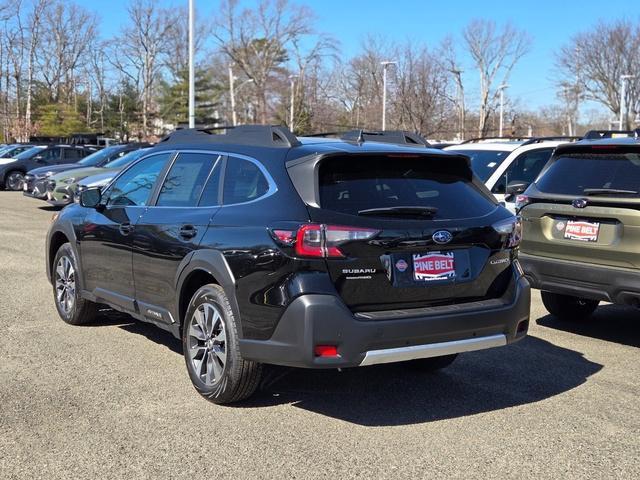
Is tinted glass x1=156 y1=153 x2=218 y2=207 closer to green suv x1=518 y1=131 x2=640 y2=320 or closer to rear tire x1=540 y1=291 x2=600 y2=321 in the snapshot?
green suv x1=518 y1=131 x2=640 y2=320

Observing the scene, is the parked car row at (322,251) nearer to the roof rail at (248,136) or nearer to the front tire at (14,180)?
the roof rail at (248,136)

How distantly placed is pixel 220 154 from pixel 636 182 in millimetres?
3367

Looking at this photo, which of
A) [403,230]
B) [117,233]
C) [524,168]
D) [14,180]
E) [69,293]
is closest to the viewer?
[403,230]

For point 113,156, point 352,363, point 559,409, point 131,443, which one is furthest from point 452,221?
point 113,156

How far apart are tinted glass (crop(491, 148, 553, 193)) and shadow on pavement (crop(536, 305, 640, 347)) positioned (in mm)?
2404

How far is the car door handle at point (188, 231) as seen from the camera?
476 cm

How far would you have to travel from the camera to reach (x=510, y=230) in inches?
185

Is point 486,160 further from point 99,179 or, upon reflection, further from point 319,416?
point 99,179

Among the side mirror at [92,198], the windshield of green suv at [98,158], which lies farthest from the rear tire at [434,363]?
the windshield of green suv at [98,158]

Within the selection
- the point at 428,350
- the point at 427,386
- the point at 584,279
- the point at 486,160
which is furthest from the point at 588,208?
the point at 486,160

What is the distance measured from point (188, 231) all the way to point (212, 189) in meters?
0.32

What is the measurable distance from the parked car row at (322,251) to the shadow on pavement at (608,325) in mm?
935

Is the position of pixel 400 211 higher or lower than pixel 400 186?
lower

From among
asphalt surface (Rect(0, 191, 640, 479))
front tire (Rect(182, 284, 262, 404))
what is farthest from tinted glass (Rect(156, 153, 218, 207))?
asphalt surface (Rect(0, 191, 640, 479))
